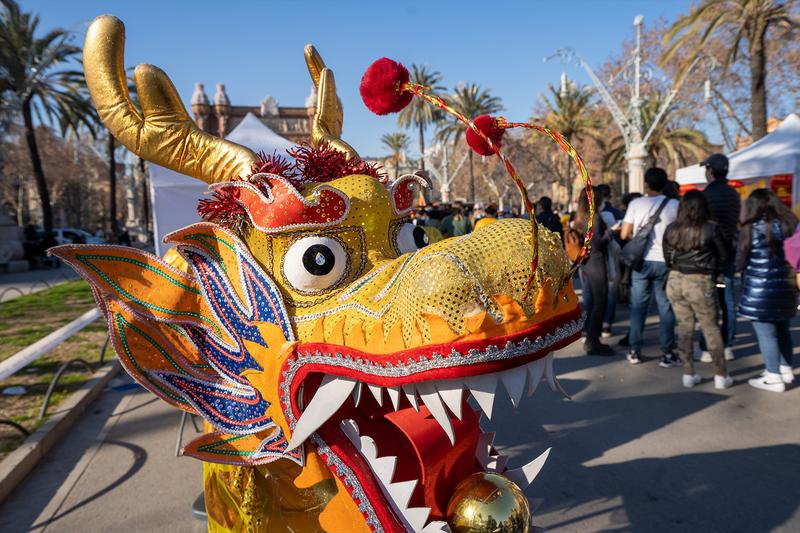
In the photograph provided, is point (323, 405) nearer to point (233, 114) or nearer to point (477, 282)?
point (477, 282)

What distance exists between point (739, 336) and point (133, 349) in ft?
21.6

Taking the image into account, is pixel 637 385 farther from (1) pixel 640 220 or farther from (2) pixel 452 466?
(2) pixel 452 466

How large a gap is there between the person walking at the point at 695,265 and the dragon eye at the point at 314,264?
3.48 meters

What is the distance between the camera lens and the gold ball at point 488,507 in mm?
1635

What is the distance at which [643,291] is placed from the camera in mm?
5316

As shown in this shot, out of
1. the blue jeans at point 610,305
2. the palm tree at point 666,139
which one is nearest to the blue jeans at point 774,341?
the blue jeans at point 610,305

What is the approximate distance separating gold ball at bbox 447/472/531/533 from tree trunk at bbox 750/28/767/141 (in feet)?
53.7

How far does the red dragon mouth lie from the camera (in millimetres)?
1336

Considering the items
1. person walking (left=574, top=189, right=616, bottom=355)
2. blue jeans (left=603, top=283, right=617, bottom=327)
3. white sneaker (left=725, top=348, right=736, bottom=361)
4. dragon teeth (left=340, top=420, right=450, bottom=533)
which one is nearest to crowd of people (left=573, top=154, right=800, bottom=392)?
white sneaker (left=725, top=348, right=736, bottom=361)

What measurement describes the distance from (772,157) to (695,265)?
8.31 meters

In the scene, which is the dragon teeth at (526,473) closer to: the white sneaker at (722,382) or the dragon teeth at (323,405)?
the dragon teeth at (323,405)

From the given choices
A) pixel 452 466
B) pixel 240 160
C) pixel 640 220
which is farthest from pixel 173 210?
pixel 452 466

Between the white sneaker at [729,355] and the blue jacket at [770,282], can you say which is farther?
the white sneaker at [729,355]

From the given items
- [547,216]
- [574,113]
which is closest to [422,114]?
[574,113]
